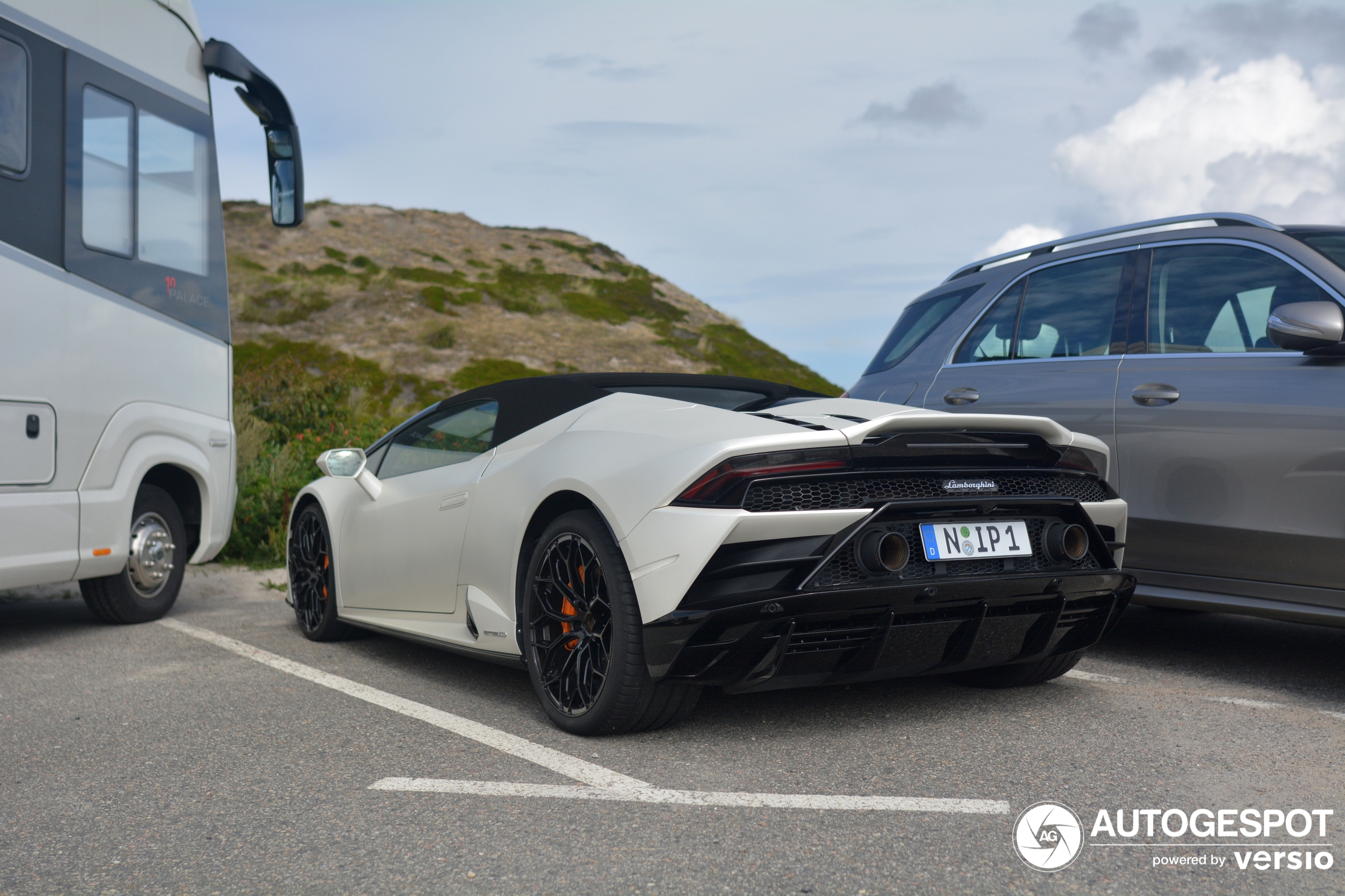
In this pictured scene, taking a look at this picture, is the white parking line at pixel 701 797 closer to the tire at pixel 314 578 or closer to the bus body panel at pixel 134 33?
the tire at pixel 314 578

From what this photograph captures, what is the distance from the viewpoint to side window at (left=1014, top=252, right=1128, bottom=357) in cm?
513

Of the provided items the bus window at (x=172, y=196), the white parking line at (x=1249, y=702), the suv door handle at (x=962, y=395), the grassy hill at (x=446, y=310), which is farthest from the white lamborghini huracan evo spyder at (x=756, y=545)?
the grassy hill at (x=446, y=310)

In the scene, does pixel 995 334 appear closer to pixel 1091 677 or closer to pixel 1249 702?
pixel 1091 677

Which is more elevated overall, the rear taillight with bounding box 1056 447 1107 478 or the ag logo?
the rear taillight with bounding box 1056 447 1107 478

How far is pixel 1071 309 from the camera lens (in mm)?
5309

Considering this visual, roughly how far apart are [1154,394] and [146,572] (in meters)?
5.40

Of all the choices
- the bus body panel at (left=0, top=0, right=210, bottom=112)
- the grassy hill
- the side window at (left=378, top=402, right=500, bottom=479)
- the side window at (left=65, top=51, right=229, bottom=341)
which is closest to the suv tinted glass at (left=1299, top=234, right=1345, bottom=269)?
the side window at (left=378, top=402, right=500, bottom=479)

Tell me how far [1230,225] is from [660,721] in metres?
3.19

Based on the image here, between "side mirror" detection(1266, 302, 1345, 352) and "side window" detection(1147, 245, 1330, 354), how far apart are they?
0.71 ft

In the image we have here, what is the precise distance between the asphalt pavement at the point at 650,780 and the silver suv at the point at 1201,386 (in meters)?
0.53


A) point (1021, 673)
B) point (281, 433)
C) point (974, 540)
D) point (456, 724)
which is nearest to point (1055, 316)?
point (1021, 673)

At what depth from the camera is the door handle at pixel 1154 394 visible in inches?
183

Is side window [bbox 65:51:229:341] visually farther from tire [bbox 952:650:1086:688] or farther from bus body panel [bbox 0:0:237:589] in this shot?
tire [bbox 952:650:1086:688]

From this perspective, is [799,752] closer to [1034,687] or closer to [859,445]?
[859,445]
